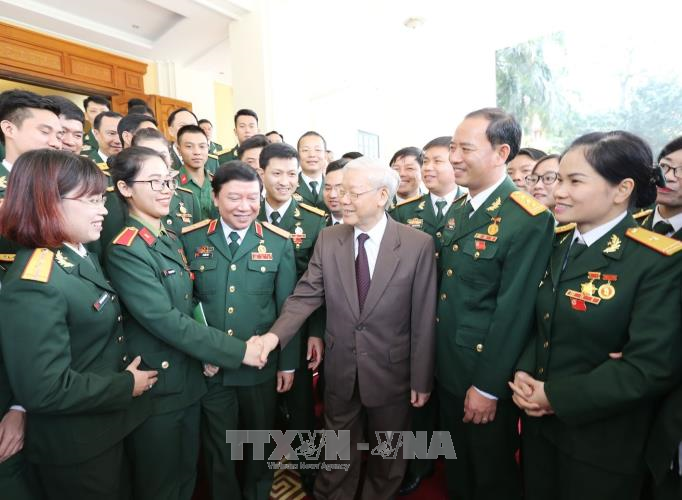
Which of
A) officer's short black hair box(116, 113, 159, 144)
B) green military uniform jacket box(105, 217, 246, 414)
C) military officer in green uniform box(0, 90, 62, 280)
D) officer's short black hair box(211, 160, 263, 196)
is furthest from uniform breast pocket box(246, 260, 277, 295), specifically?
officer's short black hair box(116, 113, 159, 144)

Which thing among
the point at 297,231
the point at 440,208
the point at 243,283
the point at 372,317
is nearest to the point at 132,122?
the point at 297,231

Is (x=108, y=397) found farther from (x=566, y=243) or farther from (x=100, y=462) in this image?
(x=566, y=243)

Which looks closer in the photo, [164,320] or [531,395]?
[531,395]

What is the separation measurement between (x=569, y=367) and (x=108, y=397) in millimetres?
1649

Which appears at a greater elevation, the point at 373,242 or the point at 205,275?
the point at 373,242

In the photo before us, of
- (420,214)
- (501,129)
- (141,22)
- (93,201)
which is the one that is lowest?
(420,214)

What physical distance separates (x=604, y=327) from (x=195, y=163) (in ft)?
10.2

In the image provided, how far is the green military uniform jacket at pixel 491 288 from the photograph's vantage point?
1.54 m

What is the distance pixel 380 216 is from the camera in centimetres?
194

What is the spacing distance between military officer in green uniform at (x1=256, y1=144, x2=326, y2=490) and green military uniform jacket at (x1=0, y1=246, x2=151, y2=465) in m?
0.98

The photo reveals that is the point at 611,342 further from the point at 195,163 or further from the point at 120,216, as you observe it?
the point at 195,163

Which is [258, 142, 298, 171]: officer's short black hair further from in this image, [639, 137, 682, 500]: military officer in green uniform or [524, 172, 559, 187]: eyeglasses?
[639, 137, 682, 500]: military officer in green uniform

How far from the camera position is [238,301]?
1.89m

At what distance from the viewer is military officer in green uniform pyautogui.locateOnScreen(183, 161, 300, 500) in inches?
74.3
